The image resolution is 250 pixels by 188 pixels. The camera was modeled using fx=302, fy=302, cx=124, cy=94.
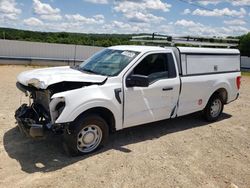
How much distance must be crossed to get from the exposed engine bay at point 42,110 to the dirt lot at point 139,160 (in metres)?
0.49

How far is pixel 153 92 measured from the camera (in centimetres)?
564

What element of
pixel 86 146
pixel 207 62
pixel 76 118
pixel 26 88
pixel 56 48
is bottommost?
pixel 86 146

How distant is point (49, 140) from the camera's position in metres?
5.58

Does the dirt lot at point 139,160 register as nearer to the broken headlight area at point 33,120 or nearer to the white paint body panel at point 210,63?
the broken headlight area at point 33,120

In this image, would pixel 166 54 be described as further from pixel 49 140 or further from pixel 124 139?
pixel 49 140

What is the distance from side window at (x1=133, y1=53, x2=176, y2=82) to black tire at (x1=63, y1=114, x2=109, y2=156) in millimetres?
1210

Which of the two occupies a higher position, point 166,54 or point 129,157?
point 166,54

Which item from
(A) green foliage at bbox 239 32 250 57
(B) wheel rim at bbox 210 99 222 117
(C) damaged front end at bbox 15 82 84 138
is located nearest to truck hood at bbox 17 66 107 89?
(C) damaged front end at bbox 15 82 84 138

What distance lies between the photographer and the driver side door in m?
5.36

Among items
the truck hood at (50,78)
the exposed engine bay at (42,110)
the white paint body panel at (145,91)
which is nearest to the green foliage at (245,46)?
the white paint body panel at (145,91)

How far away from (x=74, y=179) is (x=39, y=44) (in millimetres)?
18846

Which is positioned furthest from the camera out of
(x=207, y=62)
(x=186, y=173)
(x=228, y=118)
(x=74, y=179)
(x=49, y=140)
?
(x=228, y=118)

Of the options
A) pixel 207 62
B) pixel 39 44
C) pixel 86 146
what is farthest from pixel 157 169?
pixel 39 44

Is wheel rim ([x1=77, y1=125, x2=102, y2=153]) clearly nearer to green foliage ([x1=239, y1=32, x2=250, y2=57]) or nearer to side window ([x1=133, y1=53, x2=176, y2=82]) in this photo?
side window ([x1=133, y1=53, x2=176, y2=82])
